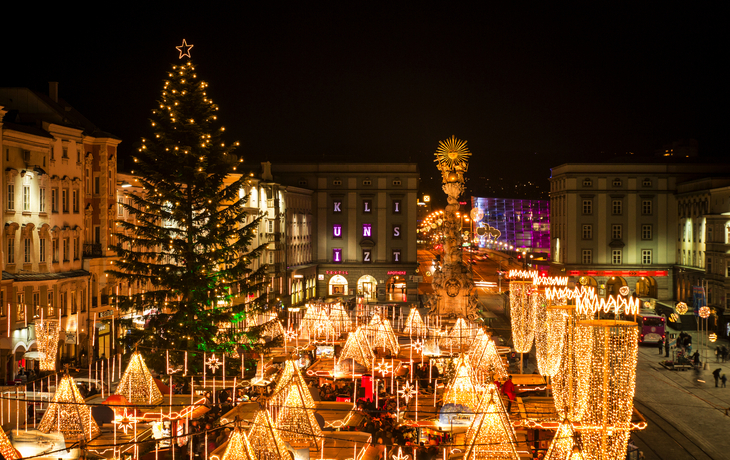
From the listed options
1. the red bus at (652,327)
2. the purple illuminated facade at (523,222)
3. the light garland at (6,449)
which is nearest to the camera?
the light garland at (6,449)

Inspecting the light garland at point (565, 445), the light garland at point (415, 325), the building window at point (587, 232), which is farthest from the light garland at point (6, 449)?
the building window at point (587, 232)

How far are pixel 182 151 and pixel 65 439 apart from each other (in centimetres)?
1332

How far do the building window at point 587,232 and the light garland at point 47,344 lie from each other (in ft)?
211

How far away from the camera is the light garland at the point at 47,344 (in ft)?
113

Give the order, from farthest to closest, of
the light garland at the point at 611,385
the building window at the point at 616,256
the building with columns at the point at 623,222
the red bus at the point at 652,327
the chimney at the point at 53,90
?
the building window at the point at 616,256
the building with columns at the point at 623,222
the red bus at the point at 652,327
the chimney at the point at 53,90
the light garland at the point at 611,385

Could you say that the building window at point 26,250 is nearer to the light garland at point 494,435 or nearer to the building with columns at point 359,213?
the light garland at point 494,435

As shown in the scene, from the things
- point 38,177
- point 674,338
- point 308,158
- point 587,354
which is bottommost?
point 674,338

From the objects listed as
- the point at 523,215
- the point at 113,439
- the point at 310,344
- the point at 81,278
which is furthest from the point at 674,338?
the point at 523,215

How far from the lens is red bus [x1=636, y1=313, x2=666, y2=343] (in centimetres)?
5484

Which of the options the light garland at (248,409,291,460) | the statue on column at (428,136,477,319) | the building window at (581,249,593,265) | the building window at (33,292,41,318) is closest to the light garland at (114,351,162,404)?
the light garland at (248,409,291,460)

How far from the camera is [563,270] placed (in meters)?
89.0

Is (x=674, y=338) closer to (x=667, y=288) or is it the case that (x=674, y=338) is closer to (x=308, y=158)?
(x=667, y=288)

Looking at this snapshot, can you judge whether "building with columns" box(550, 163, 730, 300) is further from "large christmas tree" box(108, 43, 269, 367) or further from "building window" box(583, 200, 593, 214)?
"large christmas tree" box(108, 43, 269, 367)

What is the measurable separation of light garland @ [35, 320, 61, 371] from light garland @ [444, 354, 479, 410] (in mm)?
17624
